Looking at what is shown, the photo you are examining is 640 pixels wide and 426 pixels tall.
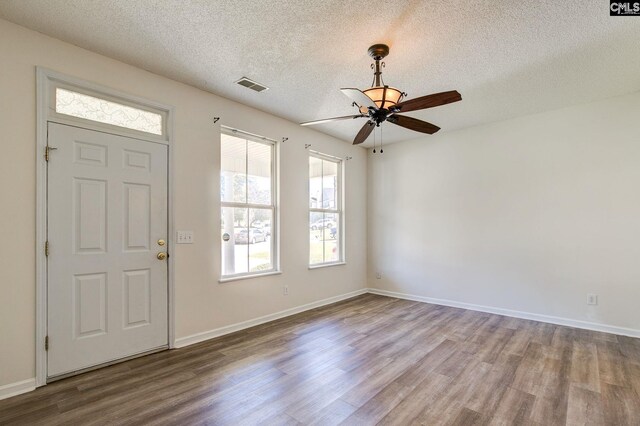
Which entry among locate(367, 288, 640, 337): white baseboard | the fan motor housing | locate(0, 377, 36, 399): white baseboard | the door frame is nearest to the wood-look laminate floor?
locate(0, 377, 36, 399): white baseboard

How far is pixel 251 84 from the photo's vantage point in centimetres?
336

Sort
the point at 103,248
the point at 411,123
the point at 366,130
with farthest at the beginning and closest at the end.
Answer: the point at 366,130 → the point at 411,123 → the point at 103,248

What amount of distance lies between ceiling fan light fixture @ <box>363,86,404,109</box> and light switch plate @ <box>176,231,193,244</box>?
2297 millimetres

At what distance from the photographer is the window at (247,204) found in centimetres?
381

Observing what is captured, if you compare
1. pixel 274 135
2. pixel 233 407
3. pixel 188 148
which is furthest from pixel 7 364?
pixel 274 135

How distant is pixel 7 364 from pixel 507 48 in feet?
15.4

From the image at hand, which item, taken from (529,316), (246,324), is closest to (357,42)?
(246,324)

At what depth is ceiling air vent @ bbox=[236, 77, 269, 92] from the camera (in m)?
3.26

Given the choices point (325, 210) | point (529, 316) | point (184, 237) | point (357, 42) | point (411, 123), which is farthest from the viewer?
point (325, 210)

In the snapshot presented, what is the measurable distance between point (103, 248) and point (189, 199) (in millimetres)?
912

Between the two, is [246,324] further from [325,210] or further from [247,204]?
[325,210]

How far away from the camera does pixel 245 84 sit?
132 inches

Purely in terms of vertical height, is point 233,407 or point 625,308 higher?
point 625,308

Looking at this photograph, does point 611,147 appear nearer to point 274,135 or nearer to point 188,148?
point 274,135
